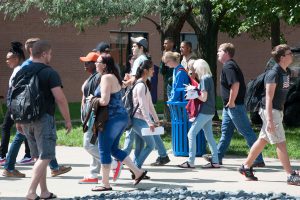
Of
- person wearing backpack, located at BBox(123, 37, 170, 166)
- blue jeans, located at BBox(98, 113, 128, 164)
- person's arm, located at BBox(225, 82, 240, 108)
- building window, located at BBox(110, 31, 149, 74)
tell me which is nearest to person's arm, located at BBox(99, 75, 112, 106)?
blue jeans, located at BBox(98, 113, 128, 164)

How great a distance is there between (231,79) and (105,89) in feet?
8.04

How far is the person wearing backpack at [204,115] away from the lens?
1053 centimetres

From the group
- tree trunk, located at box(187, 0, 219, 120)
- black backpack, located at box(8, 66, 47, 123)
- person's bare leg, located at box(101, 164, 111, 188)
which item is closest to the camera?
black backpack, located at box(8, 66, 47, 123)

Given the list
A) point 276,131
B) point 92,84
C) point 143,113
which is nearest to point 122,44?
point 143,113

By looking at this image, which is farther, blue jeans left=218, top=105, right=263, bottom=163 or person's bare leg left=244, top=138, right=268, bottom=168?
blue jeans left=218, top=105, right=263, bottom=163

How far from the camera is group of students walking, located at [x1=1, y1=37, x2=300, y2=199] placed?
794 cm

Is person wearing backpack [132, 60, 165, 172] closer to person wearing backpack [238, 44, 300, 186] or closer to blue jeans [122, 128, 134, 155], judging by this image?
blue jeans [122, 128, 134, 155]

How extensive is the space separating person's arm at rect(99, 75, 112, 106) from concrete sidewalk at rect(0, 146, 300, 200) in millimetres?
1079

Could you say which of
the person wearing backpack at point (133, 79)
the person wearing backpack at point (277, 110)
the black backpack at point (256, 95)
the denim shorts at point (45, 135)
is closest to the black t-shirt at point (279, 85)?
the person wearing backpack at point (277, 110)

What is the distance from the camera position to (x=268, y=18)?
563 inches

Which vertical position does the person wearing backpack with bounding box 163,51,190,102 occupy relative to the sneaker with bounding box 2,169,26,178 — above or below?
above

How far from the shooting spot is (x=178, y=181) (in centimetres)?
939

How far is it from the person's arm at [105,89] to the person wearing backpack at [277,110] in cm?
195

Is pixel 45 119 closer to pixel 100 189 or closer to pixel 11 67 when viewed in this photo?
pixel 100 189
